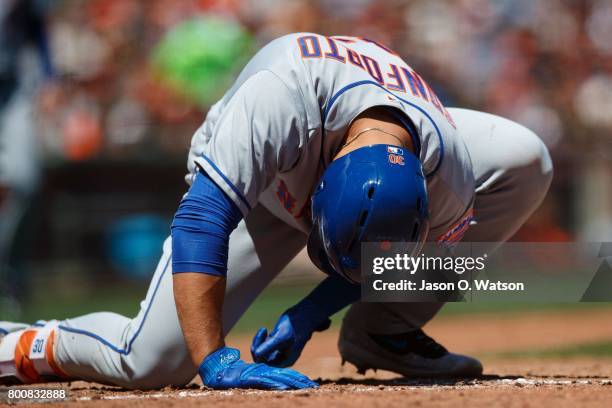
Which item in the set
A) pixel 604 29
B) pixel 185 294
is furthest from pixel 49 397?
pixel 604 29

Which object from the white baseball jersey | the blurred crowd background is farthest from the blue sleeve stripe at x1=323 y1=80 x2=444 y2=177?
the blurred crowd background

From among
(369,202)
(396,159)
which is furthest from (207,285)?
(396,159)

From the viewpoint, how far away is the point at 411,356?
406 centimetres

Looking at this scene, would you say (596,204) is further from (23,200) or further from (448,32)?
(23,200)

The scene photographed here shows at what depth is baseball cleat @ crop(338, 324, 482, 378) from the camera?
402cm

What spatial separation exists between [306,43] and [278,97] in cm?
38

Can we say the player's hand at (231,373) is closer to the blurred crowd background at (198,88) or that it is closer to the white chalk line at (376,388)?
the white chalk line at (376,388)

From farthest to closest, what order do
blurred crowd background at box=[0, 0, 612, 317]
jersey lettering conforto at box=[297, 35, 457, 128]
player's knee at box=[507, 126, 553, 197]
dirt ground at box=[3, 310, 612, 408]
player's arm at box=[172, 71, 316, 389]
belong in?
blurred crowd background at box=[0, 0, 612, 317], player's knee at box=[507, 126, 553, 197], jersey lettering conforto at box=[297, 35, 457, 128], player's arm at box=[172, 71, 316, 389], dirt ground at box=[3, 310, 612, 408]

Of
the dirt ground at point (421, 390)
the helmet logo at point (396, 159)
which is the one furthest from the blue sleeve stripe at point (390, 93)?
the dirt ground at point (421, 390)

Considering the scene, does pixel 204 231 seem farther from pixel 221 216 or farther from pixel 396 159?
pixel 396 159

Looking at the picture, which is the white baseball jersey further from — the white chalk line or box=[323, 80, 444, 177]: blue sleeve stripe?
the white chalk line

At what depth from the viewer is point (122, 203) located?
10266 millimetres

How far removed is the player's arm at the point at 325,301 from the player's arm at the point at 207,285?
40 centimetres

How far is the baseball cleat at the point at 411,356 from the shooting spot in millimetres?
4023
